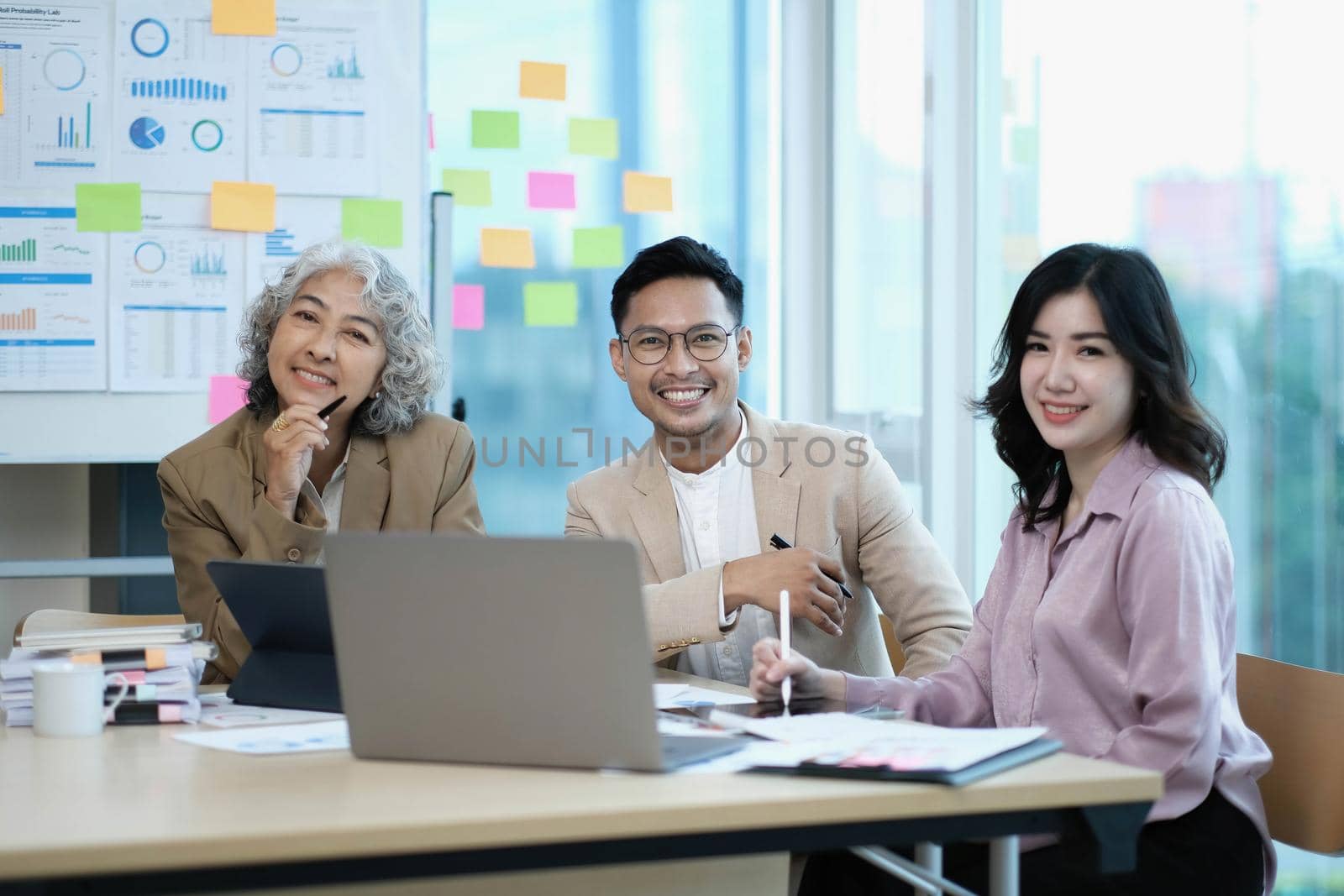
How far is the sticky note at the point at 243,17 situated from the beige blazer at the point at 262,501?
1.21 m

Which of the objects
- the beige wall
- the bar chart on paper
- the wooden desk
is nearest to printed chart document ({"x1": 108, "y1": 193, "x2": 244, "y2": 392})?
the bar chart on paper

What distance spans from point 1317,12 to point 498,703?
73.8 inches

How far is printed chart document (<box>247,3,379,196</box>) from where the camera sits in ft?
10.3

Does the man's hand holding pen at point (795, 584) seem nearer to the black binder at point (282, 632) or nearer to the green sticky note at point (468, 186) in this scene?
the black binder at point (282, 632)

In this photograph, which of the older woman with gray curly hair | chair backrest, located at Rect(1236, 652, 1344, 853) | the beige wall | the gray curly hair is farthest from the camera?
the beige wall

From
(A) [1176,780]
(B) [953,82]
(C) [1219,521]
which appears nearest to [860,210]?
(B) [953,82]

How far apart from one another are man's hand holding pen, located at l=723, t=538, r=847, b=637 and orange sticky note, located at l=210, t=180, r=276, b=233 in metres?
1.74

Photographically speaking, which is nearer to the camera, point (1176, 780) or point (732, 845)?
point (732, 845)

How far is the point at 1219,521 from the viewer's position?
62.1 inches

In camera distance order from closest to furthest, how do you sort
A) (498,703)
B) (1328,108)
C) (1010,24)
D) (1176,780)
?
(498,703), (1176,780), (1328,108), (1010,24)

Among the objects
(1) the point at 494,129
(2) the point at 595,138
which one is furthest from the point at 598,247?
(1) the point at 494,129

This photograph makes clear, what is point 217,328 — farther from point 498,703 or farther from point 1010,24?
point 498,703

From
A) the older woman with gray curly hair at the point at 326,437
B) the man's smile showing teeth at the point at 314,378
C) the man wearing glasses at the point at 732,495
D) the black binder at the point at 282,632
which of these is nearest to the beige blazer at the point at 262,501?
the older woman with gray curly hair at the point at 326,437

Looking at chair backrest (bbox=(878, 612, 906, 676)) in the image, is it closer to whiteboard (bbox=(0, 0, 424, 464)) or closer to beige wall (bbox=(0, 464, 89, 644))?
whiteboard (bbox=(0, 0, 424, 464))
